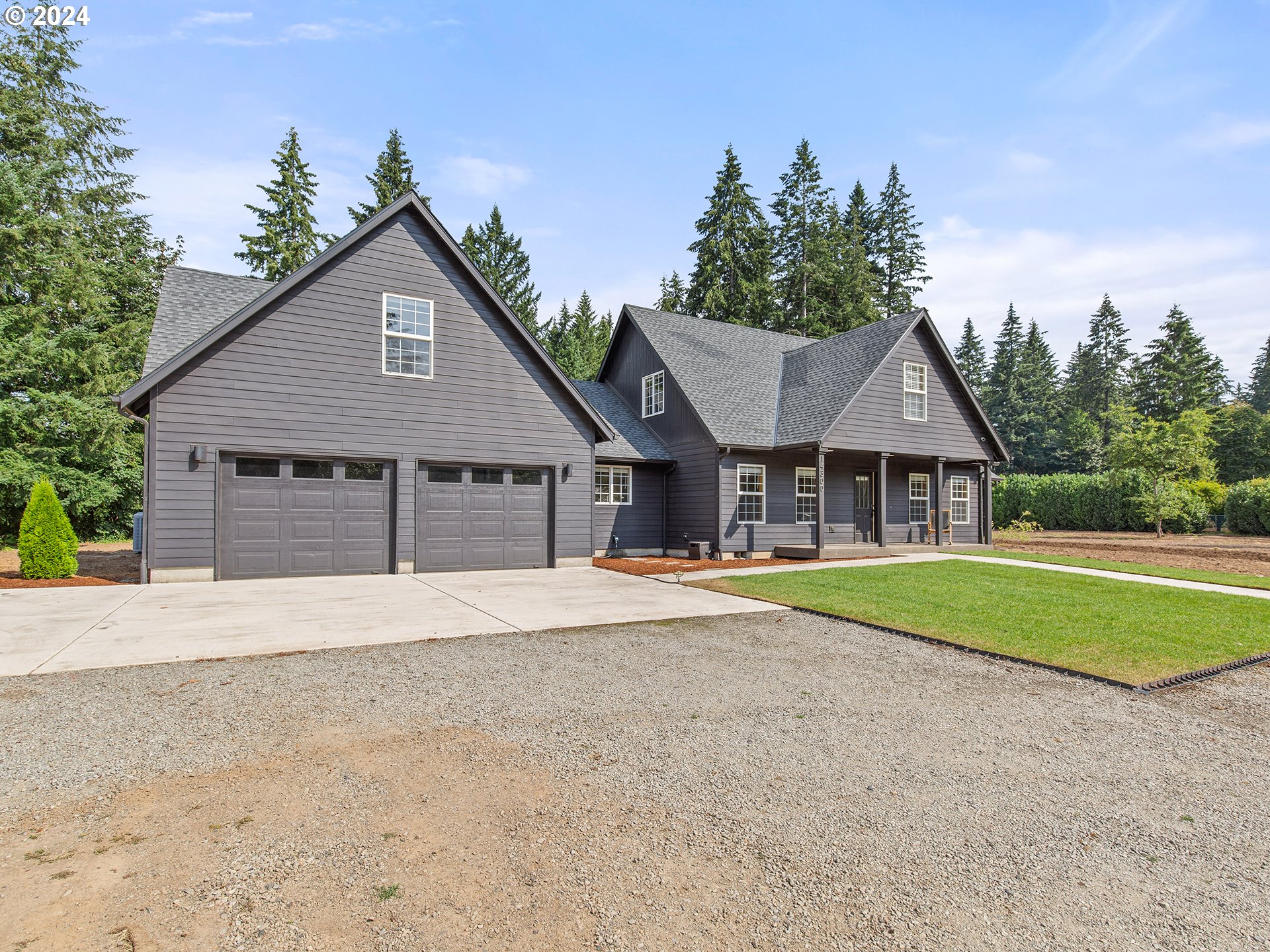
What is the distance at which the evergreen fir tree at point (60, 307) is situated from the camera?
19609 mm

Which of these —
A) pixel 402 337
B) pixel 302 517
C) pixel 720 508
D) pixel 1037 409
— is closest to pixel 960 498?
pixel 720 508

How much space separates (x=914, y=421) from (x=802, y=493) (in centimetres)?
409

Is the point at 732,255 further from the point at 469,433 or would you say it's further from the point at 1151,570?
the point at 1151,570

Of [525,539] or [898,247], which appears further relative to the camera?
[898,247]

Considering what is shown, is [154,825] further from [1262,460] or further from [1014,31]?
[1262,460]

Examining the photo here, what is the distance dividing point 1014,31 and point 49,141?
30363 millimetres

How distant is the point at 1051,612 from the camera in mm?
8984

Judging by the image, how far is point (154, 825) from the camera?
3102mm

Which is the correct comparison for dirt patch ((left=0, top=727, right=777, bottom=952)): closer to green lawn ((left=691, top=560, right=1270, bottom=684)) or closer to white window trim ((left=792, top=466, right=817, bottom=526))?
green lawn ((left=691, top=560, right=1270, bottom=684))

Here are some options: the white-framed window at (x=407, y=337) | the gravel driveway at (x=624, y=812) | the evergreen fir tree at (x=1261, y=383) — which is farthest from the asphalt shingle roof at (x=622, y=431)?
the evergreen fir tree at (x=1261, y=383)

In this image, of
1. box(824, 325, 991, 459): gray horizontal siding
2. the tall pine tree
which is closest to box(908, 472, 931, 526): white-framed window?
box(824, 325, 991, 459): gray horizontal siding

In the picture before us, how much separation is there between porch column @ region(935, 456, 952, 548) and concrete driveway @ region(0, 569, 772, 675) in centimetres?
1147

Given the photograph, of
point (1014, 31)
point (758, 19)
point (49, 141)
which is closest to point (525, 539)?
point (758, 19)

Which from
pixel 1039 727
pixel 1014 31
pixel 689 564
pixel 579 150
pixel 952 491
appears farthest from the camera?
pixel 952 491
